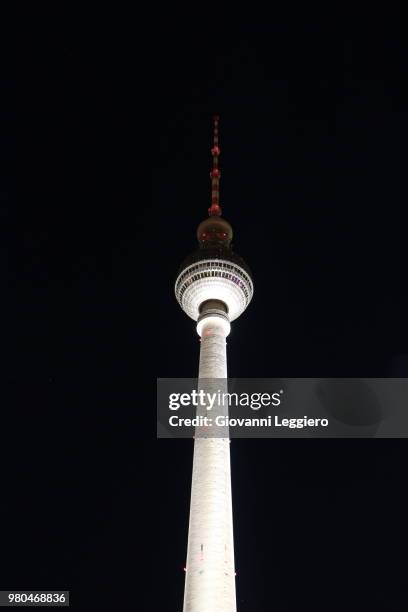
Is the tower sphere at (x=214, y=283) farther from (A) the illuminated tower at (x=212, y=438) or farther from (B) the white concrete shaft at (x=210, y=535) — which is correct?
(B) the white concrete shaft at (x=210, y=535)

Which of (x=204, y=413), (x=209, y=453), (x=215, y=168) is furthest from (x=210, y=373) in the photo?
(x=215, y=168)

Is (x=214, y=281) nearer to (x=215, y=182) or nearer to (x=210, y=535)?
(x=215, y=182)

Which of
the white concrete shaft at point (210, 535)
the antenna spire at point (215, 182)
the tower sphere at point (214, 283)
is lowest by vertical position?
the white concrete shaft at point (210, 535)

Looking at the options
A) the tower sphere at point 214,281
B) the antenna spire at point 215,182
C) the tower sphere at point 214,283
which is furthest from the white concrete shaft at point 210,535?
the antenna spire at point 215,182

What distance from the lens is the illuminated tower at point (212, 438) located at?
4144cm

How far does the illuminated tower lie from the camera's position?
41.4 meters

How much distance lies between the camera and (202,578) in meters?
41.4

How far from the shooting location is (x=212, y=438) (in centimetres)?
4819

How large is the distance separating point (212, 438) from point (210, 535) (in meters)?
7.17

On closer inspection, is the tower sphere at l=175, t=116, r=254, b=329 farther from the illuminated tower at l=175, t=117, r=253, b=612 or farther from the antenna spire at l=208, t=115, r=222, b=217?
the antenna spire at l=208, t=115, r=222, b=217

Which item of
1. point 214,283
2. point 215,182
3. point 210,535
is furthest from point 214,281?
point 210,535

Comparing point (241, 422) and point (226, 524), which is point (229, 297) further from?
point (226, 524)

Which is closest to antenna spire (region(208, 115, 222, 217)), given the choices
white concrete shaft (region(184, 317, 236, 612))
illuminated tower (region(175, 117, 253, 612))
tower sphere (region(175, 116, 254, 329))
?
illuminated tower (region(175, 117, 253, 612))

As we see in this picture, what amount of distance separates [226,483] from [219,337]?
12768 mm
